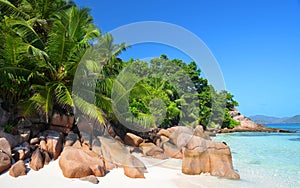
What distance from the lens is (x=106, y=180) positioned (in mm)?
6555

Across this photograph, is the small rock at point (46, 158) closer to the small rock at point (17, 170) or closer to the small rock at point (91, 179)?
the small rock at point (17, 170)

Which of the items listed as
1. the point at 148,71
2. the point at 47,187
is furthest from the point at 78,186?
the point at 148,71

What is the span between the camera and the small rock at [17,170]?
20.5 feet

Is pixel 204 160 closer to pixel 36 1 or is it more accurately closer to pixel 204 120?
pixel 36 1

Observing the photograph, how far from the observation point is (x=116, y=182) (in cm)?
643

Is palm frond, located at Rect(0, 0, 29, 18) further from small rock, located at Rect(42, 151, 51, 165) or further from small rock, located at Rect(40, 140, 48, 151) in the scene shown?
small rock, located at Rect(42, 151, 51, 165)

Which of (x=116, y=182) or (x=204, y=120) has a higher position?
(x=204, y=120)

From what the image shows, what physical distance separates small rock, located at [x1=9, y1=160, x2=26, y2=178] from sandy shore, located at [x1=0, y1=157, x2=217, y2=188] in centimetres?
10

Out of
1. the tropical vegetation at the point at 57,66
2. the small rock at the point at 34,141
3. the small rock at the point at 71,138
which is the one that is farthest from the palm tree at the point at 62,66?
the small rock at the point at 71,138

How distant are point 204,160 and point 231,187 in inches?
51.5

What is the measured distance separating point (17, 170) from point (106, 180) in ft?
6.98

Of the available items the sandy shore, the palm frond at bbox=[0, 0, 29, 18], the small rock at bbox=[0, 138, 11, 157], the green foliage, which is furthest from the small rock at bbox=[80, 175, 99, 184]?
the palm frond at bbox=[0, 0, 29, 18]

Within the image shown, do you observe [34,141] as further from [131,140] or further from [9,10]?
[9,10]

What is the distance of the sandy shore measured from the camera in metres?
5.95
